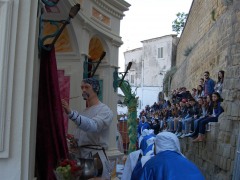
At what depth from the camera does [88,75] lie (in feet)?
18.5

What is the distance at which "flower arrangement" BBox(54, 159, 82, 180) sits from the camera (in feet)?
8.89

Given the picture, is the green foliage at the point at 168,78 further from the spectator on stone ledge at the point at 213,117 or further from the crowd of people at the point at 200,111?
the spectator on stone ledge at the point at 213,117

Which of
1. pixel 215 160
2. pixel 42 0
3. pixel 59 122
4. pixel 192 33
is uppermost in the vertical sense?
pixel 192 33

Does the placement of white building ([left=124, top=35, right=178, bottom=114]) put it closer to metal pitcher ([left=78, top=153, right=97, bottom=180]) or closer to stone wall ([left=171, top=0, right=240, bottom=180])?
stone wall ([left=171, top=0, right=240, bottom=180])

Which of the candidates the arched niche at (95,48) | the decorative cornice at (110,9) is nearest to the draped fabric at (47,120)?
the decorative cornice at (110,9)

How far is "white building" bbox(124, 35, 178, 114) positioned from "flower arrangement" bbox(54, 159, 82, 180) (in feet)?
110

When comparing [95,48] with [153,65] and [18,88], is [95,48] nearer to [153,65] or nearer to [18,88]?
[18,88]

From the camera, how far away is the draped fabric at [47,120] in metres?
2.91

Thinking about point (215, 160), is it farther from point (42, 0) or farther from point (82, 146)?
point (42, 0)

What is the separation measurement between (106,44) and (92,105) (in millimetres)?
2620

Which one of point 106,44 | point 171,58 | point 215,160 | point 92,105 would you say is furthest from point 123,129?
point 171,58

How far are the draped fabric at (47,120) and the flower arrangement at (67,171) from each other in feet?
0.56

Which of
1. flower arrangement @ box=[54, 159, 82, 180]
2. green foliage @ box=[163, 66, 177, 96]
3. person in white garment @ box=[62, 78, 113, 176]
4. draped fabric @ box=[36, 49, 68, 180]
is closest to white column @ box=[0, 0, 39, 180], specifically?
flower arrangement @ box=[54, 159, 82, 180]

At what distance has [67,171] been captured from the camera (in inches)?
107
